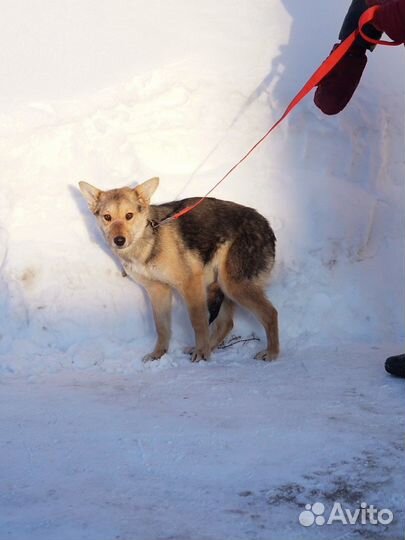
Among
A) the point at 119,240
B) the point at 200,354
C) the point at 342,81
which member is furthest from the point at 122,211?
the point at 342,81

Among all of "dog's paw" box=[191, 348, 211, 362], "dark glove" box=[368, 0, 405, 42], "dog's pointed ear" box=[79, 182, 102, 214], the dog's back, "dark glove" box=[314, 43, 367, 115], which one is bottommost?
"dog's paw" box=[191, 348, 211, 362]

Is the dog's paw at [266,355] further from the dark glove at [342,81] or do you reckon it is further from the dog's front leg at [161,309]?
the dark glove at [342,81]

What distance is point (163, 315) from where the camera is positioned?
588 cm

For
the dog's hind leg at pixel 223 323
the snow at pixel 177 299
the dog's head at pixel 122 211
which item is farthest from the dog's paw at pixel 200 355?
the dog's head at pixel 122 211

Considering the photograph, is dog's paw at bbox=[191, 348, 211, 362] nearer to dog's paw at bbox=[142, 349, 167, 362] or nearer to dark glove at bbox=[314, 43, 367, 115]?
dog's paw at bbox=[142, 349, 167, 362]

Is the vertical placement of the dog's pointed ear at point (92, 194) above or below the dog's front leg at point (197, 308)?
above

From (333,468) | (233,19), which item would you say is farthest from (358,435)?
(233,19)

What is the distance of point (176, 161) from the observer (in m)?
7.00

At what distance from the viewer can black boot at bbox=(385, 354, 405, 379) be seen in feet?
15.2

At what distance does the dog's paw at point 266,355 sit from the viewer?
554 centimetres

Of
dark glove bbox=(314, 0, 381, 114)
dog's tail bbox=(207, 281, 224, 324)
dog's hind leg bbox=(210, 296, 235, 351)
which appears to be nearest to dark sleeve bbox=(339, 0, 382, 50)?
dark glove bbox=(314, 0, 381, 114)

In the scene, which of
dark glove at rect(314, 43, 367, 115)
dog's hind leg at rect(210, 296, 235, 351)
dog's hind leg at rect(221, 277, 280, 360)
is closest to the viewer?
dark glove at rect(314, 43, 367, 115)

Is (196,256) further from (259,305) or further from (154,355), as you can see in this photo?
(154,355)

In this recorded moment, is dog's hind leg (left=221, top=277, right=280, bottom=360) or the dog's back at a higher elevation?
the dog's back
